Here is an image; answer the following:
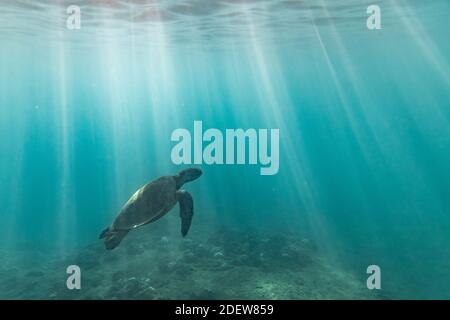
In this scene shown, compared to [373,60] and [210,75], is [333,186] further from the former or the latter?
[210,75]

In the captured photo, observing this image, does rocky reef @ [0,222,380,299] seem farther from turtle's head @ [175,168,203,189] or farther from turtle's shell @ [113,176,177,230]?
turtle's head @ [175,168,203,189]

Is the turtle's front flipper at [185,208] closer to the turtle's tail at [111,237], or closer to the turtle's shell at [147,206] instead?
the turtle's shell at [147,206]

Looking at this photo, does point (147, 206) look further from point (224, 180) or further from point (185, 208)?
point (224, 180)

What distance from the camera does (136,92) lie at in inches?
2196

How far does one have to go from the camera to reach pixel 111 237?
7.08 meters

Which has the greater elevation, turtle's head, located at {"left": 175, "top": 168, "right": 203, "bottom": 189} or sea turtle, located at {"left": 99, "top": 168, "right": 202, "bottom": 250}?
turtle's head, located at {"left": 175, "top": 168, "right": 203, "bottom": 189}

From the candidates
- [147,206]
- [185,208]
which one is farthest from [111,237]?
[185,208]

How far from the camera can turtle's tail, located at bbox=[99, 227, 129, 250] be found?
7.01m

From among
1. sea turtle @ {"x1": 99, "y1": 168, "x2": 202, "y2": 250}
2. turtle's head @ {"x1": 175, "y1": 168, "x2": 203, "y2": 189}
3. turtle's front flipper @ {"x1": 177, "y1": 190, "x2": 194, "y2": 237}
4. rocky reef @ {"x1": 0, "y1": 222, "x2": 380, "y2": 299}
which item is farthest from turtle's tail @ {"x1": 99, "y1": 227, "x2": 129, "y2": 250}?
rocky reef @ {"x1": 0, "y1": 222, "x2": 380, "y2": 299}

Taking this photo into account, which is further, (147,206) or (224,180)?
(224,180)

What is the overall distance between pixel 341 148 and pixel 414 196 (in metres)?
50.0

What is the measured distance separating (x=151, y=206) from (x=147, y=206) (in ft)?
0.27

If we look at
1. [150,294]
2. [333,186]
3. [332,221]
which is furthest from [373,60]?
[150,294]

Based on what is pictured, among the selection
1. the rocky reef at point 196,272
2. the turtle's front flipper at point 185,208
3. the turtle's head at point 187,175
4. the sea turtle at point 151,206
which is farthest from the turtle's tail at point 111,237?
the rocky reef at point 196,272
